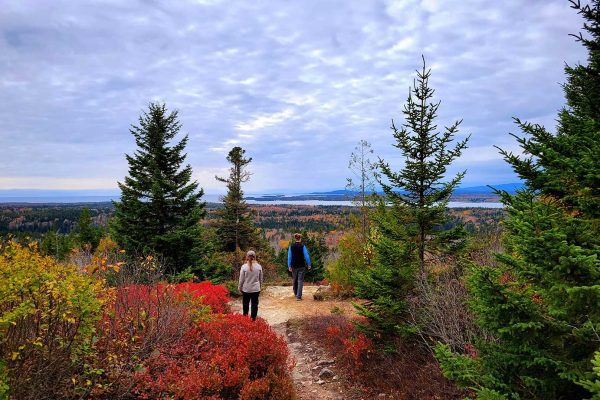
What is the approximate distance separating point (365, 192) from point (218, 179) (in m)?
13.4

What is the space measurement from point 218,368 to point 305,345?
3.94 meters

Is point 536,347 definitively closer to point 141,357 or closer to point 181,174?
point 141,357

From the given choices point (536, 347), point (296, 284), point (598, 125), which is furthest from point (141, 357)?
point (296, 284)

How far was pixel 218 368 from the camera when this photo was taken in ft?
20.3

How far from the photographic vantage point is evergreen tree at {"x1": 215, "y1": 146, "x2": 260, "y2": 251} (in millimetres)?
26719

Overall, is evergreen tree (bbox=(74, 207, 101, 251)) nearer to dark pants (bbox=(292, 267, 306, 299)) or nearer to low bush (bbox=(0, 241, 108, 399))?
dark pants (bbox=(292, 267, 306, 299))

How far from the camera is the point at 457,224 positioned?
777 centimetres

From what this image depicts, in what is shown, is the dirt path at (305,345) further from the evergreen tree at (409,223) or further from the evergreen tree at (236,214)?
the evergreen tree at (236,214)

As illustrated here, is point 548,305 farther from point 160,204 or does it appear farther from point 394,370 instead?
point 160,204

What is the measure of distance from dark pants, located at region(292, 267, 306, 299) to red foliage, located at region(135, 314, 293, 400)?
6.54 metres

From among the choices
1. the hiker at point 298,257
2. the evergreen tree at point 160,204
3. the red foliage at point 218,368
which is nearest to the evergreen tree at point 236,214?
the evergreen tree at point 160,204

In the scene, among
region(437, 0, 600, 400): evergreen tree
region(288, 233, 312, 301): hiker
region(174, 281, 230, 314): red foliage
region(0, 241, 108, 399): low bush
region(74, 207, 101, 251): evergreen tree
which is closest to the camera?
region(437, 0, 600, 400): evergreen tree

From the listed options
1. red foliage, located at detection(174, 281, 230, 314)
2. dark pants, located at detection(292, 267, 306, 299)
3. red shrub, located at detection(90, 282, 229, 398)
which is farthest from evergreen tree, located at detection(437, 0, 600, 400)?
dark pants, located at detection(292, 267, 306, 299)

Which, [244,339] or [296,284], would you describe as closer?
[244,339]
